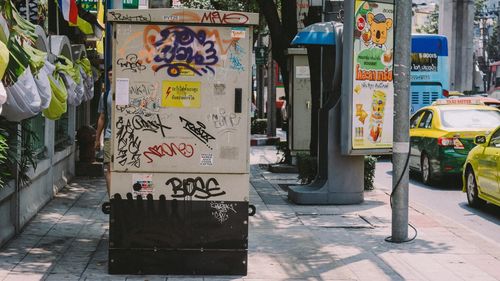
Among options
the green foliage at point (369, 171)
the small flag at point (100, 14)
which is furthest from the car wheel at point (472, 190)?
the small flag at point (100, 14)

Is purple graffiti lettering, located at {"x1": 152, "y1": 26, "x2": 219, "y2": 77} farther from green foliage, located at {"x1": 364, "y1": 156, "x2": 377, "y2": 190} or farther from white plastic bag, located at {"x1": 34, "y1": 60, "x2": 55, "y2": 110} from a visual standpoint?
green foliage, located at {"x1": 364, "y1": 156, "x2": 377, "y2": 190}

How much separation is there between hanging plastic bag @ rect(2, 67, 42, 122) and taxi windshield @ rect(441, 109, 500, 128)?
10.1 m

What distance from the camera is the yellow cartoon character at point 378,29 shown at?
1193 centimetres

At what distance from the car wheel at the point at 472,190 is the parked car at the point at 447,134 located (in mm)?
2052

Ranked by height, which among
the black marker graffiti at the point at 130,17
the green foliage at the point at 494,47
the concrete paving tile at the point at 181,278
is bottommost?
the concrete paving tile at the point at 181,278

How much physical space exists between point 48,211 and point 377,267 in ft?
17.5

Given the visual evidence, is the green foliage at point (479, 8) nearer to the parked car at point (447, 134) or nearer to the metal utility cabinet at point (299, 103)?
the metal utility cabinet at point (299, 103)

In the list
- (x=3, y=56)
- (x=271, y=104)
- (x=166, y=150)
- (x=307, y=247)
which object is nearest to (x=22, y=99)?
(x=166, y=150)

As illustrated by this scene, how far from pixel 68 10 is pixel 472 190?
6918mm

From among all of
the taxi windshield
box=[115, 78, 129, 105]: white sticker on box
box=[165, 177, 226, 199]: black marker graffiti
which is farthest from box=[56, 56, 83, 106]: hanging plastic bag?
the taxi windshield

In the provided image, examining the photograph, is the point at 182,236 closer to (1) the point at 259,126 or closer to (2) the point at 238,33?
(2) the point at 238,33

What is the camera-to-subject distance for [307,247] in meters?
9.16

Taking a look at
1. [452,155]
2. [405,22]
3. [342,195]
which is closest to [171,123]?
[405,22]

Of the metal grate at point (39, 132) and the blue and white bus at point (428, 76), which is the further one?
the blue and white bus at point (428, 76)
